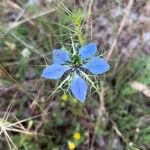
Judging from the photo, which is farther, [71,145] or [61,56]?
[71,145]

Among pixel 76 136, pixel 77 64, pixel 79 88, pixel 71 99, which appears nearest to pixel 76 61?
pixel 77 64

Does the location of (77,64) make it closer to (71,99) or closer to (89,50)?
(89,50)

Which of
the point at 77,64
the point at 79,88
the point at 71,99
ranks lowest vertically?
the point at 79,88

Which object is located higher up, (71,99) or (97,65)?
(71,99)

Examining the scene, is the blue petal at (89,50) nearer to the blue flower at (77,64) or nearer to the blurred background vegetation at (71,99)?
the blue flower at (77,64)

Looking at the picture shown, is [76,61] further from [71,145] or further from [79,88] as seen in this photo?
[71,145]

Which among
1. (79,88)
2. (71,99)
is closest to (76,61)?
(79,88)
